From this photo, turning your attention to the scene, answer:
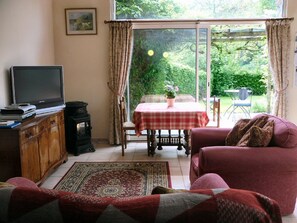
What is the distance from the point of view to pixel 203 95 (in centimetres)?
547

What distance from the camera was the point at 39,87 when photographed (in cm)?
406

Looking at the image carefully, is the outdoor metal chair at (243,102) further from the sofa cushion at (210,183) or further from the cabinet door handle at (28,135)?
the sofa cushion at (210,183)

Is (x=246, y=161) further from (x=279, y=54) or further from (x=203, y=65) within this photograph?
(x=279, y=54)

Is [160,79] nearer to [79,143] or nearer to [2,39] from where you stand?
[79,143]

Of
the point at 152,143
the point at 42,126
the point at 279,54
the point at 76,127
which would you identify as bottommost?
the point at 152,143

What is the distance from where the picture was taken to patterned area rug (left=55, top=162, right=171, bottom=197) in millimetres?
3424

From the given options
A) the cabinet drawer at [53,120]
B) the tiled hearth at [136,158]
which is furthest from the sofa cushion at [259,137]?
the cabinet drawer at [53,120]

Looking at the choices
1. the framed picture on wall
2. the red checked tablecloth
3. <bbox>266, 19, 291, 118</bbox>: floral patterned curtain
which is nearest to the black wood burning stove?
the red checked tablecloth

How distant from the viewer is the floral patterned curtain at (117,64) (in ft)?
16.9

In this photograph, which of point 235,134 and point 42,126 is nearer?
point 235,134

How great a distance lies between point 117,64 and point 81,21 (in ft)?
3.23

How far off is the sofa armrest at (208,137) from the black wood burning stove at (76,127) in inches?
86.7

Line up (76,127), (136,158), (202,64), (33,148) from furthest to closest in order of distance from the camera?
1. (202,64)
2. (76,127)
3. (136,158)
4. (33,148)

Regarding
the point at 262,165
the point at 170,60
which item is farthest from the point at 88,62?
the point at 262,165
